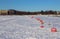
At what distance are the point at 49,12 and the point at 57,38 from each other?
89.7 m

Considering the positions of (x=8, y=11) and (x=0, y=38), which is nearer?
(x=0, y=38)

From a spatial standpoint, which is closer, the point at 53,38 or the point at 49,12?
the point at 53,38

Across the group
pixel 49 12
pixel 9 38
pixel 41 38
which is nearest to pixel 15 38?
pixel 9 38

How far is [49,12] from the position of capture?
95188 millimetres

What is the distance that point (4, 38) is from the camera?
19.8 ft

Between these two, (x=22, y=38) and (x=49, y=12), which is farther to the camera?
(x=49, y=12)

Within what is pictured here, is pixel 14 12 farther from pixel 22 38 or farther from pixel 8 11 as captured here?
pixel 22 38

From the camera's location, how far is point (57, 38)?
5.98 m

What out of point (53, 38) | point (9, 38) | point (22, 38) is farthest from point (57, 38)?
point (9, 38)

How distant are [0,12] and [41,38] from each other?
90.4m

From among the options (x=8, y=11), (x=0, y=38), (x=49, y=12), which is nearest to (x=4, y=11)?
(x=8, y=11)

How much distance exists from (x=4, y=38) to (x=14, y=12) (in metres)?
93.5

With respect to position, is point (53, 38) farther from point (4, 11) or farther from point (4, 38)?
point (4, 11)

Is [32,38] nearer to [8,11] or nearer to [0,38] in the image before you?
[0,38]
